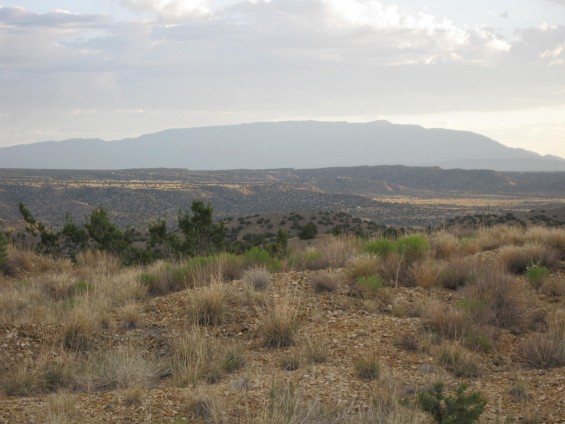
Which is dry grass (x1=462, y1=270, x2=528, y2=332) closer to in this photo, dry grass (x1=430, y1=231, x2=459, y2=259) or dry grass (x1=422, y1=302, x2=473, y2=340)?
dry grass (x1=422, y1=302, x2=473, y2=340)

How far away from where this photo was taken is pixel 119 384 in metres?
5.84

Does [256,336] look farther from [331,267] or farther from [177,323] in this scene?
[331,267]

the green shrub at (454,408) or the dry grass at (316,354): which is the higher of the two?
the green shrub at (454,408)

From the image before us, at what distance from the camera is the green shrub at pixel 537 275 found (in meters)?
9.66

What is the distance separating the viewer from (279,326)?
7254 mm

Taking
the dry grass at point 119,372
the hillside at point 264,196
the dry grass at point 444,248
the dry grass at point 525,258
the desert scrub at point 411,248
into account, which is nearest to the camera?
the dry grass at point 119,372

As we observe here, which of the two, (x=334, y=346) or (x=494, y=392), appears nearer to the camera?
(x=494, y=392)

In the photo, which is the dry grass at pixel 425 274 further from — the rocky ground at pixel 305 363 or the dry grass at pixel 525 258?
the dry grass at pixel 525 258

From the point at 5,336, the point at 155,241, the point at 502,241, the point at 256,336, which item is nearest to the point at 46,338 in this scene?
the point at 5,336

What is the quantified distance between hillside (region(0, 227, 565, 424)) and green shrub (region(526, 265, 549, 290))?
0.08 ft

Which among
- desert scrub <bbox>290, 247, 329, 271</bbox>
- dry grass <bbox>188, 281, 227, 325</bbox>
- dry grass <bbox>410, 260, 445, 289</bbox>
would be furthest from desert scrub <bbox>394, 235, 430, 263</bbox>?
dry grass <bbox>188, 281, 227, 325</bbox>

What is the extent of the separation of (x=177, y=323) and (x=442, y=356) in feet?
11.4

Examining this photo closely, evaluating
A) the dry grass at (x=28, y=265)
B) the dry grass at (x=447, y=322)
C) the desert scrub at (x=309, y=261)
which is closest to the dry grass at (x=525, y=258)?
the desert scrub at (x=309, y=261)

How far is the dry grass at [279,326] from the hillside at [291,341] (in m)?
0.02
